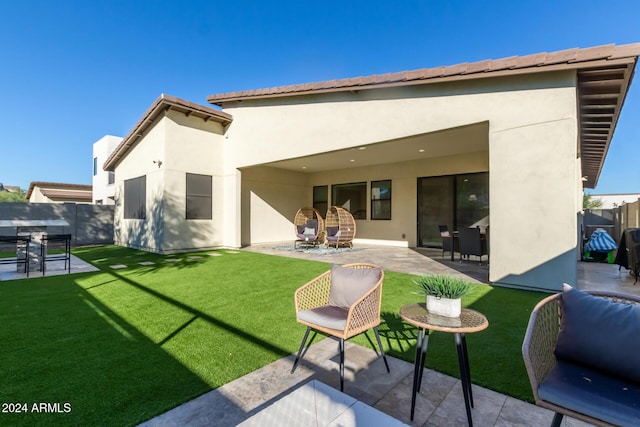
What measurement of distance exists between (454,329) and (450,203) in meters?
9.39

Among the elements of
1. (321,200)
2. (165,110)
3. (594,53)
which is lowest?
(321,200)

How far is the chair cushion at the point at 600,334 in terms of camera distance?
157 centimetres

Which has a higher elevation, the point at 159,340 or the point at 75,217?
the point at 75,217

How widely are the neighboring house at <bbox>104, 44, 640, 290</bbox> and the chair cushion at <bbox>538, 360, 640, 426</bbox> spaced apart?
3.81 metres

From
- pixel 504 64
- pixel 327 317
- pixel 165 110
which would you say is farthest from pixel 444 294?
pixel 165 110

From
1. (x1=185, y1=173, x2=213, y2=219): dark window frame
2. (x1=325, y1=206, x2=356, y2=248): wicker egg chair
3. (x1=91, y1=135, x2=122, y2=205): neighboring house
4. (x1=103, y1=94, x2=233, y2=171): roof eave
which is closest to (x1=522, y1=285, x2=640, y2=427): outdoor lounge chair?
(x1=325, y1=206, x2=356, y2=248): wicker egg chair

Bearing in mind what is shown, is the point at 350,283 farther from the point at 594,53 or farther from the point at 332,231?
the point at 332,231

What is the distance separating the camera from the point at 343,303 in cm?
273

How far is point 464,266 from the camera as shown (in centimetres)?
741

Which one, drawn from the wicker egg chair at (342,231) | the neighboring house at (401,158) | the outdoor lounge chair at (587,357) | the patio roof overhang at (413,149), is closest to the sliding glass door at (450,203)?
the neighboring house at (401,158)

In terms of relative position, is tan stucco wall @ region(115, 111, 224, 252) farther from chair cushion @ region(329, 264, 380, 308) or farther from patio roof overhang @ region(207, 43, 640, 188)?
chair cushion @ region(329, 264, 380, 308)

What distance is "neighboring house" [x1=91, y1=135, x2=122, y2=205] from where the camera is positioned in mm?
22522

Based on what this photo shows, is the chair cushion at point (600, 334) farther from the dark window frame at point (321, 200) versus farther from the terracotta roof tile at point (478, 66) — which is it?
the dark window frame at point (321, 200)

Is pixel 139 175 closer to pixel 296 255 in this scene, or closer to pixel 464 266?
pixel 296 255
